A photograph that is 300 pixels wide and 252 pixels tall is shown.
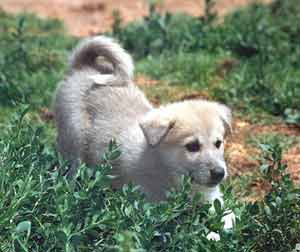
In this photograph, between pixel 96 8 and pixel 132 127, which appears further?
pixel 96 8

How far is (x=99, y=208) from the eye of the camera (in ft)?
16.9

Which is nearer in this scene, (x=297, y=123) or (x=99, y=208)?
(x=99, y=208)

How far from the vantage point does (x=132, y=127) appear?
20.5 ft

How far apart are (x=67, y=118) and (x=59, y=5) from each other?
5582mm

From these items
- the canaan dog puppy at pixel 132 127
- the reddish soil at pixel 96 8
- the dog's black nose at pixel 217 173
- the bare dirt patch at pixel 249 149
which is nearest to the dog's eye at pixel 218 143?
the canaan dog puppy at pixel 132 127

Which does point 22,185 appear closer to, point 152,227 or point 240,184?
point 152,227

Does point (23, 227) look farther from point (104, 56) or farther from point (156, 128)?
point (104, 56)

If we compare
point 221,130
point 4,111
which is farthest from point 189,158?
point 4,111

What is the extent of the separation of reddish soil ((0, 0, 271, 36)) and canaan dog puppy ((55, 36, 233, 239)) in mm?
4361

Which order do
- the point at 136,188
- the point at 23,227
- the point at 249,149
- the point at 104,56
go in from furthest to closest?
the point at 249,149, the point at 104,56, the point at 136,188, the point at 23,227

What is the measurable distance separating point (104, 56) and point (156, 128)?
119cm

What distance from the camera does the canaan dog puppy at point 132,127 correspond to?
18.7 feet

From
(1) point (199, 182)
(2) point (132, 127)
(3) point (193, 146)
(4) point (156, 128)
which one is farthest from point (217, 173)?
(2) point (132, 127)

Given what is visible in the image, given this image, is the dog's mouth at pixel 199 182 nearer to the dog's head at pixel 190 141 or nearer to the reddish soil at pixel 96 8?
the dog's head at pixel 190 141
